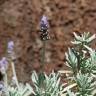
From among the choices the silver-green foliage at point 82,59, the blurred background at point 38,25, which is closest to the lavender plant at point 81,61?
the silver-green foliage at point 82,59

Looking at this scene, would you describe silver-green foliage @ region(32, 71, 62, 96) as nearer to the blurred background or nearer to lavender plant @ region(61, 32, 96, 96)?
lavender plant @ region(61, 32, 96, 96)

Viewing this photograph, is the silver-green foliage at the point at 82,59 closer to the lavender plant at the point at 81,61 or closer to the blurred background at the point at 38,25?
the lavender plant at the point at 81,61

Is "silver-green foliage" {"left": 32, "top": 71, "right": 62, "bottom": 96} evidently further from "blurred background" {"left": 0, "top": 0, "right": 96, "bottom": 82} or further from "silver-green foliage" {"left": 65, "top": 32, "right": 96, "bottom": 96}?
"blurred background" {"left": 0, "top": 0, "right": 96, "bottom": 82}

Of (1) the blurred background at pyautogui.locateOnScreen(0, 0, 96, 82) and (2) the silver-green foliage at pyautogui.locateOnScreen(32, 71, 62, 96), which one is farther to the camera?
(1) the blurred background at pyautogui.locateOnScreen(0, 0, 96, 82)

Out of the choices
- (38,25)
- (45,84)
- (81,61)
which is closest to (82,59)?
(81,61)

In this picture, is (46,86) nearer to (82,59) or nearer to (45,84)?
(45,84)

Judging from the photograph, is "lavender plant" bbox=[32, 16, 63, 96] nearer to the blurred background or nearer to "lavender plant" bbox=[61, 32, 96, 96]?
"lavender plant" bbox=[61, 32, 96, 96]

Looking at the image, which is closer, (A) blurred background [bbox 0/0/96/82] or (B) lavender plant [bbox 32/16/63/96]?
(B) lavender plant [bbox 32/16/63/96]

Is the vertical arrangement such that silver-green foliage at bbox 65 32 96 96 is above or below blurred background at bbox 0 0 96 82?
below

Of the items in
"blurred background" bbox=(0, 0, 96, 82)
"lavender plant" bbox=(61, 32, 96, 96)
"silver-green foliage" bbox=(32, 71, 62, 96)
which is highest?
"blurred background" bbox=(0, 0, 96, 82)

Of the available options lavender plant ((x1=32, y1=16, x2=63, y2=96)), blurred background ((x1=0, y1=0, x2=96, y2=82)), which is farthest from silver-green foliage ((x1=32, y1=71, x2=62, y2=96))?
blurred background ((x1=0, y1=0, x2=96, y2=82))
